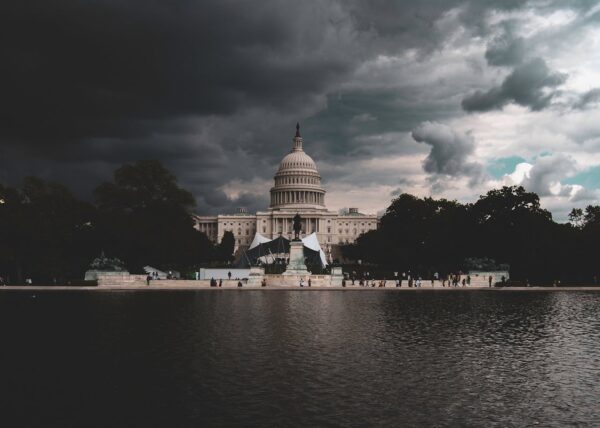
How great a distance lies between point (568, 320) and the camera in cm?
3064

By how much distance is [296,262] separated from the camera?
74.7 metres

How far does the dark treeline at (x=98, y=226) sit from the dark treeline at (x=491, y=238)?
34.9 meters

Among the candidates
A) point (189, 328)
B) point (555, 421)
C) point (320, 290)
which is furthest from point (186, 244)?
point (555, 421)

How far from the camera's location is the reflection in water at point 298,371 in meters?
13.4

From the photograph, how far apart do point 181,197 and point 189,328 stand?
69417 millimetres

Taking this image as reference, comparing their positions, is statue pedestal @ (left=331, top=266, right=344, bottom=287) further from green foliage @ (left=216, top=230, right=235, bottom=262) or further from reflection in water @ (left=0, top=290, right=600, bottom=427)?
green foliage @ (left=216, top=230, right=235, bottom=262)

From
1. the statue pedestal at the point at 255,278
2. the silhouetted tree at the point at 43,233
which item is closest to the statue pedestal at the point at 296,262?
the statue pedestal at the point at 255,278

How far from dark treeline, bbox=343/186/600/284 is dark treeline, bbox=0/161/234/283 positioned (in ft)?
115

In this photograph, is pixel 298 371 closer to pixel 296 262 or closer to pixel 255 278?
pixel 255 278

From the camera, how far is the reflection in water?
44.1 feet

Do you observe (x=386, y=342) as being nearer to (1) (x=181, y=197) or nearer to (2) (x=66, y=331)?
(2) (x=66, y=331)

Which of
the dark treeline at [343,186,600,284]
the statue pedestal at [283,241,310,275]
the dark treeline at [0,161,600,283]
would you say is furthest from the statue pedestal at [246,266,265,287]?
the dark treeline at [343,186,600,284]

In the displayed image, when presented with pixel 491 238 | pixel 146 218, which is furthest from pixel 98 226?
pixel 491 238

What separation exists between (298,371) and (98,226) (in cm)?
6772
